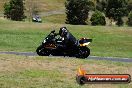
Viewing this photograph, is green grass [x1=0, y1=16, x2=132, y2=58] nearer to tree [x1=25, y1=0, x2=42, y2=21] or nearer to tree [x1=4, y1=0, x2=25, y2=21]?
tree [x1=4, y1=0, x2=25, y2=21]

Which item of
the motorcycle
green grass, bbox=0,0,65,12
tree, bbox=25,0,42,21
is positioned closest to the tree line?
Result: tree, bbox=25,0,42,21

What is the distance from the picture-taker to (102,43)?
42094 millimetres

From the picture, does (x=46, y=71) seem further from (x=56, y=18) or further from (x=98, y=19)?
(x=56, y=18)

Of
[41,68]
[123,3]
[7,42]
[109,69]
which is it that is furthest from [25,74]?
[123,3]

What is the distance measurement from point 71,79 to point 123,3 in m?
73.3

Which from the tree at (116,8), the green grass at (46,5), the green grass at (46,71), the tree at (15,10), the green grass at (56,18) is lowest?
the green grass at (46,5)

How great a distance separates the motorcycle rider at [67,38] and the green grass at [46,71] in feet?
12.0

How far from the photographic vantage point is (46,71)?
59.5 ft

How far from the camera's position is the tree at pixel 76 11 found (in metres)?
90.9

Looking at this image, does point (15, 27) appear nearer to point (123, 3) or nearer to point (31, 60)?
point (31, 60)

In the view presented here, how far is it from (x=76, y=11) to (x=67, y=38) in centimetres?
6723

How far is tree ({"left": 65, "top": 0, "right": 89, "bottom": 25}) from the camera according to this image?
298ft

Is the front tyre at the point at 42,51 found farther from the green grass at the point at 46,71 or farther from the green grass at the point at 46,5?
the green grass at the point at 46,5

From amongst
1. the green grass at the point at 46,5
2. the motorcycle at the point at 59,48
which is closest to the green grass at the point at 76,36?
the motorcycle at the point at 59,48
